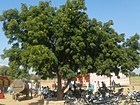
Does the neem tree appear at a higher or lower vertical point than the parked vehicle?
higher

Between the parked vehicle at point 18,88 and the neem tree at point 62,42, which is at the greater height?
the neem tree at point 62,42

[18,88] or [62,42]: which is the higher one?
[62,42]

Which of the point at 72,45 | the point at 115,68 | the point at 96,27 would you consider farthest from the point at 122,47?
the point at 72,45

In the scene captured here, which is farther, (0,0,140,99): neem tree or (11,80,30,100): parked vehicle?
(11,80,30,100): parked vehicle

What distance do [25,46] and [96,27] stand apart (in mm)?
5689

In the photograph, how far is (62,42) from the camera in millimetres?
25047

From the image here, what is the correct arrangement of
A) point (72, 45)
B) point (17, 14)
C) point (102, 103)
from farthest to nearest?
point (17, 14) → point (72, 45) → point (102, 103)

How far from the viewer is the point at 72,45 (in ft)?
80.3

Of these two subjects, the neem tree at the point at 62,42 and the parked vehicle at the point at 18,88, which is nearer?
the neem tree at the point at 62,42

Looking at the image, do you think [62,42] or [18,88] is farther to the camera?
[18,88]

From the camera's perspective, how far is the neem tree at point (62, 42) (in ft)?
81.0

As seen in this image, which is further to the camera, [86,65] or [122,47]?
[122,47]

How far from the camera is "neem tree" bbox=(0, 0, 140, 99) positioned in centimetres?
2469

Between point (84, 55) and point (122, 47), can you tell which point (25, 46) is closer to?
point (84, 55)
